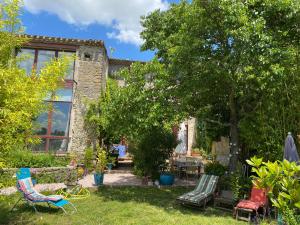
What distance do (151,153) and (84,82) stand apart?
6570 millimetres

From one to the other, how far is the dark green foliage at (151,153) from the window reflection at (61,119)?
521cm

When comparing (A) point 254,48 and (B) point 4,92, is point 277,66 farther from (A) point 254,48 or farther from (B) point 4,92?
(B) point 4,92

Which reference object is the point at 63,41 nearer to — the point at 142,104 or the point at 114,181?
the point at 114,181

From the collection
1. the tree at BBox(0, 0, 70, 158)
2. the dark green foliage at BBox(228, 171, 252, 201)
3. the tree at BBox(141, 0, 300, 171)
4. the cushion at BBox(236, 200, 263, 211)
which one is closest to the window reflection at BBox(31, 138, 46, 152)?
the tree at BBox(141, 0, 300, 171)

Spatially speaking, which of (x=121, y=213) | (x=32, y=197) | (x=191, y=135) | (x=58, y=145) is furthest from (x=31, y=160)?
(x=191, y=135)

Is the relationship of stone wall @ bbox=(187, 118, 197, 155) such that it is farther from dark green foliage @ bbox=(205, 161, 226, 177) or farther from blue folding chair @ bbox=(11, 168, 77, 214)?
blue folding chair @ bbox=(11, 168, 77, 214)

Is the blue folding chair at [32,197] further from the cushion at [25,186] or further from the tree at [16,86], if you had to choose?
the tree at [16,86]

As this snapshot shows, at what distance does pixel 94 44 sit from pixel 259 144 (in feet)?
35.3

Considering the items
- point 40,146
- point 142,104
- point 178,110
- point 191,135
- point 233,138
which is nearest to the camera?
point 142,104

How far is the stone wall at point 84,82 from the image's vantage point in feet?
55.0

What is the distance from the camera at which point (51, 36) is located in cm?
1638

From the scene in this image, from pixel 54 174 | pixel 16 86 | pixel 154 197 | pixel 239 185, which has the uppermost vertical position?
pixel 16 86

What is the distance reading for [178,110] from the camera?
409 inches

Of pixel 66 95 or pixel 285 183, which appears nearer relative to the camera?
pixel 285 183
